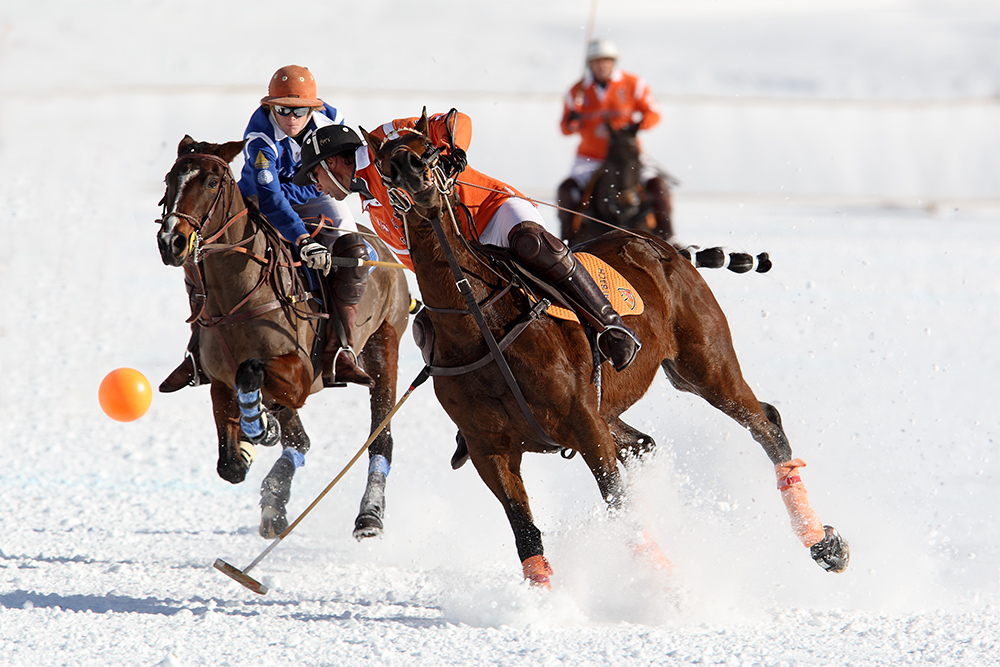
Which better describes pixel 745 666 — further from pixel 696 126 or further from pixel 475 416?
pixel 696 126

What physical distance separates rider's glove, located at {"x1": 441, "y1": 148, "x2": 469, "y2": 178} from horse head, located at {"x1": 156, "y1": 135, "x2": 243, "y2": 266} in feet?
4.14

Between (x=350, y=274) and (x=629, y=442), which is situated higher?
(x=350, y=274)

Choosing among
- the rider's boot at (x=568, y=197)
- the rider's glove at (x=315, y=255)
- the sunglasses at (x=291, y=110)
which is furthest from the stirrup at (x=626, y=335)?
the rider's boot at (x=568, y=197)

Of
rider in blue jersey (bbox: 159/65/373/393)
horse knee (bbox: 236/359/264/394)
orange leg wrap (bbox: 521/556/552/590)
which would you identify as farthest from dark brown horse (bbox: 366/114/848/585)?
rider in blue jersey (bbox: 159/65/373/393)

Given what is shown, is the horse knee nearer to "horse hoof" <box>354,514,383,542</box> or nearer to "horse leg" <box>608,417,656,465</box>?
"horse hoof" <box>354,514,383,542</box>

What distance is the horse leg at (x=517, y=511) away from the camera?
13.8ft

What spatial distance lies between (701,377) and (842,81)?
26.6m

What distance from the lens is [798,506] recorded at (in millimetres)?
4816

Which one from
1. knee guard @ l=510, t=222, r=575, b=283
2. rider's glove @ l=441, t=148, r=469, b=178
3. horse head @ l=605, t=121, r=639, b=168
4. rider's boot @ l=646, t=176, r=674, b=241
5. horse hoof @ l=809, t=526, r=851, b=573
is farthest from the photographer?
rider's boot @ l=646, t=176, r=674, b=241

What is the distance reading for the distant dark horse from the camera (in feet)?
33.3

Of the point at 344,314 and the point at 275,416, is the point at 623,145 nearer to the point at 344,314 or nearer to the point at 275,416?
the point at 344,314

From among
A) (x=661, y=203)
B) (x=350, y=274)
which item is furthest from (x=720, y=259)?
(x=661, y=203)

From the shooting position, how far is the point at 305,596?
183 inches

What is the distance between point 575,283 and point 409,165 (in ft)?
3.10
